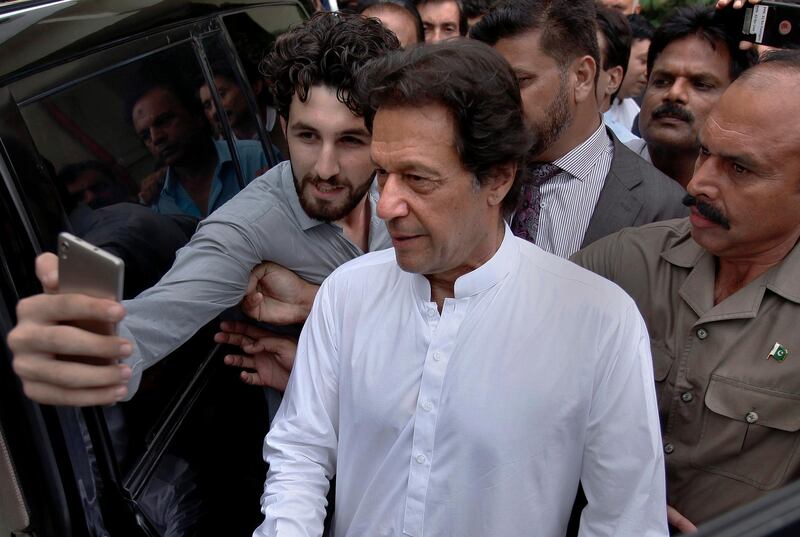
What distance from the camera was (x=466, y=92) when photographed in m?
1.74

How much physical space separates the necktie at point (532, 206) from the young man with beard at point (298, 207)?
56cm

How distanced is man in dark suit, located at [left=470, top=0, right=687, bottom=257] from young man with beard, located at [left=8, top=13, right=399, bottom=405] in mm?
554

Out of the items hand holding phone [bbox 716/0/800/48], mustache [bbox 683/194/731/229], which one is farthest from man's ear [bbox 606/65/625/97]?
mustache [bbox 683/194/731/229]

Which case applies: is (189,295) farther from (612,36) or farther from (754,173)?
(612,36)

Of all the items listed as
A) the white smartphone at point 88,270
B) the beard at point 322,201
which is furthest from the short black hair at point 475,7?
the white smartphone at point 88,270

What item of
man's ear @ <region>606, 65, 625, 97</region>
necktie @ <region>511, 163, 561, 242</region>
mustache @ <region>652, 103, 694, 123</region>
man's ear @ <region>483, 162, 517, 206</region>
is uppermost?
man's ear @ <region>483, 162, 517, 206</region>

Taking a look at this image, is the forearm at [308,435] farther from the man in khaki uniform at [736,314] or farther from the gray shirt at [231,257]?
the man in khaki uniform at [736,314]

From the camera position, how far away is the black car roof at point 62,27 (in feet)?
5.20

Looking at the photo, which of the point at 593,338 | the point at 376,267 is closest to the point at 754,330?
A: the point at 593,338

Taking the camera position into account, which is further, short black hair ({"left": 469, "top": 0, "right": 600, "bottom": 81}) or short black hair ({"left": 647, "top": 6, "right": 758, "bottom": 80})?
short black hair ({"left": 647, "top": 6, "right": 758, "bottom": 80})

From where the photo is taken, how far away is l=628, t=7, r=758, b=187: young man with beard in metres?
3.14

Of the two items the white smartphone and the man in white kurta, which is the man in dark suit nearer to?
the man in white kurta

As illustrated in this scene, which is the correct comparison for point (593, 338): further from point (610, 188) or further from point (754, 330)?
point (610, 188)

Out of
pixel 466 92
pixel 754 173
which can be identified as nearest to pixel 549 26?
pixel 754 173
